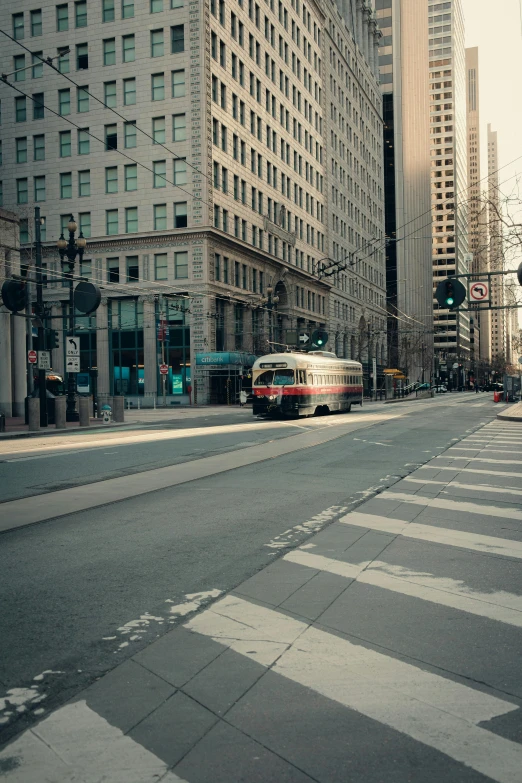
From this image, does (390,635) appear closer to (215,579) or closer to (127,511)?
(215,579)

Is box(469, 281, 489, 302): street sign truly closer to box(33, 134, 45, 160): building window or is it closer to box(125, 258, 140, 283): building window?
box(125, 258, 140, 283): building window

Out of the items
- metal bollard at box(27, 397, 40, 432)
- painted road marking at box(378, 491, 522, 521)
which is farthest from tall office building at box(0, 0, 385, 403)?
painted road marking at box(378, 491, 522, 521)

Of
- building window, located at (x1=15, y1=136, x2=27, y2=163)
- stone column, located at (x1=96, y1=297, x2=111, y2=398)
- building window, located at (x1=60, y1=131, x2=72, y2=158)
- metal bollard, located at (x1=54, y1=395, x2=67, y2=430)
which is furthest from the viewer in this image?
building window, located at (x1=15, y1=136, x2=27, y2=163)

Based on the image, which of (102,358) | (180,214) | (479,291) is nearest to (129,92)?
(180,214)

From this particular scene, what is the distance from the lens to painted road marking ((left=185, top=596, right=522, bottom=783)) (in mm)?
3336

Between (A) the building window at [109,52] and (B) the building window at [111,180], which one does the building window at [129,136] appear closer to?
(B) the building window at [111,180]

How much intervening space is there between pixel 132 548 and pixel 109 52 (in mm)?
58461

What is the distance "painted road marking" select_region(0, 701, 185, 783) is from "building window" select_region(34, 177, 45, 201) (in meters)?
61.0

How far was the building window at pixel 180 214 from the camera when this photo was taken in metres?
55.7

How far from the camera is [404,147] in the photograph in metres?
136

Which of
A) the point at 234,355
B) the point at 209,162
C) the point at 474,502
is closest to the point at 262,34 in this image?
the point at 209,162

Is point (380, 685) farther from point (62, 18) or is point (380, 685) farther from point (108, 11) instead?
point (62, 18)

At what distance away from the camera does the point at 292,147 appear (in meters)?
74.6

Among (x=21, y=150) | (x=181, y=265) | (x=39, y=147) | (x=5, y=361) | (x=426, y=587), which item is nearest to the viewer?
(x=426, y=587)
